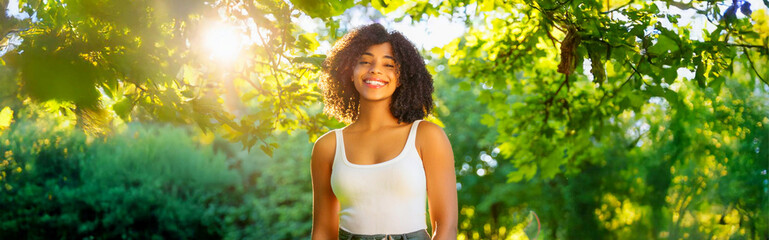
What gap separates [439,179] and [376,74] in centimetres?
40

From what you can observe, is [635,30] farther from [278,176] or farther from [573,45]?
[278,176]

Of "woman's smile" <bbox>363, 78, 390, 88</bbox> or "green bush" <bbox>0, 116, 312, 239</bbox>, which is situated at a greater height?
"green bush" <bbox>0, 116, 312, 239</bbox>

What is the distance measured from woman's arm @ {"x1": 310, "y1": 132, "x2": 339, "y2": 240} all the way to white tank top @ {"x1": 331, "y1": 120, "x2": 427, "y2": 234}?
0.14 m

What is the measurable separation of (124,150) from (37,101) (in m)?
10.4


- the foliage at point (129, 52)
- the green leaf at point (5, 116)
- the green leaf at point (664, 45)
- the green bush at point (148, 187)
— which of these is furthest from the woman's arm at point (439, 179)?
the green bush at point (148, 187)

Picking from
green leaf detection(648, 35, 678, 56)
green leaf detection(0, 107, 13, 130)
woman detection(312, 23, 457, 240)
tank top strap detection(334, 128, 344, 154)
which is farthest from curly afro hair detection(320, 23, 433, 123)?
green leaf detection(0, 107, 13, 130)

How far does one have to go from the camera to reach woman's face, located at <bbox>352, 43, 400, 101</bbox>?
2.21 metres

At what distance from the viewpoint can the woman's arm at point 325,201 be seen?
7.35ft

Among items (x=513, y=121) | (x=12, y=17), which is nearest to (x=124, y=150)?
(x=513, y=121)

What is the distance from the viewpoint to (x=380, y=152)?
213 cm

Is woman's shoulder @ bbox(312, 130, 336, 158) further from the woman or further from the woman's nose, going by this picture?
the woman's nose

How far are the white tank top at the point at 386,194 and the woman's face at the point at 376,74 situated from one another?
0.20m

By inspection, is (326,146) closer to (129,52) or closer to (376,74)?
(376,74)

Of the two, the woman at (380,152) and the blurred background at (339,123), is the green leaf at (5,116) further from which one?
the woman at (380,152)
